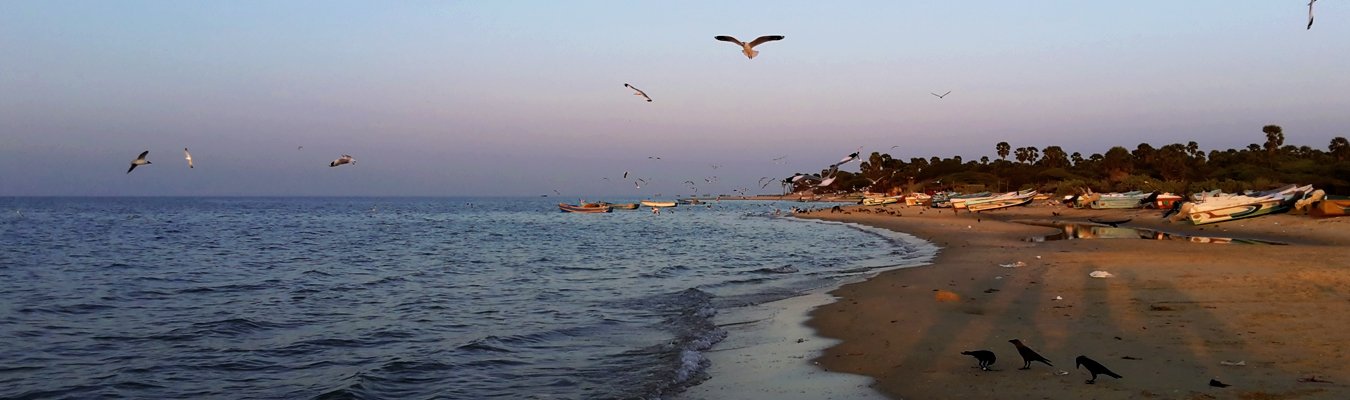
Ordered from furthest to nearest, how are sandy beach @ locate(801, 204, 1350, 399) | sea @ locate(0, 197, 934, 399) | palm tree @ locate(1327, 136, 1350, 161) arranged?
palm tree @ locate(1327, 136, 1350, 161) → sea @ locate(0, 197, 934, 399) → sandy beach @ locate(801, 204, 1350, 399)

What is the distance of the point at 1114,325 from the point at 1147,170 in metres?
111

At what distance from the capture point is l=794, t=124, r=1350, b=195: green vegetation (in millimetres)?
67312

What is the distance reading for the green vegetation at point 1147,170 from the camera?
67312mm

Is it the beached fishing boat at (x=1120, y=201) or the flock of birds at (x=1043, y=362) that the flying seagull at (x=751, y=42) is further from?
the beached fishing boat at (x=1120, y=201)

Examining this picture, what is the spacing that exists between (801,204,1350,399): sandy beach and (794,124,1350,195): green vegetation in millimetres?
13452

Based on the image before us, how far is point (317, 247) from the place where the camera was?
138 feet

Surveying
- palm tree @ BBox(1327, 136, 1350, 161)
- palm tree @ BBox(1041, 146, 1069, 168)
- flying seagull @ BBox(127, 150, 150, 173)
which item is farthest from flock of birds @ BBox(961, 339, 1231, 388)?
palm tree @ BBox(1041, 146, 1069, 168)

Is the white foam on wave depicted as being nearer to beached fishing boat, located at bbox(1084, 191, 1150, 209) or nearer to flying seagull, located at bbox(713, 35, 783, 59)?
flying seagull, located at bbox(713, 35, 783, 59)

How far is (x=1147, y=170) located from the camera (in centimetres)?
10894

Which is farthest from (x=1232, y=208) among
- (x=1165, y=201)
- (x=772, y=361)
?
(x=772, y=361)

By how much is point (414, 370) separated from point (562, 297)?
8498 millimetres

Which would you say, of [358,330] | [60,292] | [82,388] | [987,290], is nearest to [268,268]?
[60,292]

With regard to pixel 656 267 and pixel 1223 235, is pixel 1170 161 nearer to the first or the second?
pixel 1223 235

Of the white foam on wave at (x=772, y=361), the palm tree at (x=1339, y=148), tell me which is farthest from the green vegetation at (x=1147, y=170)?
the white foam on wave at (x=772, y=361)
